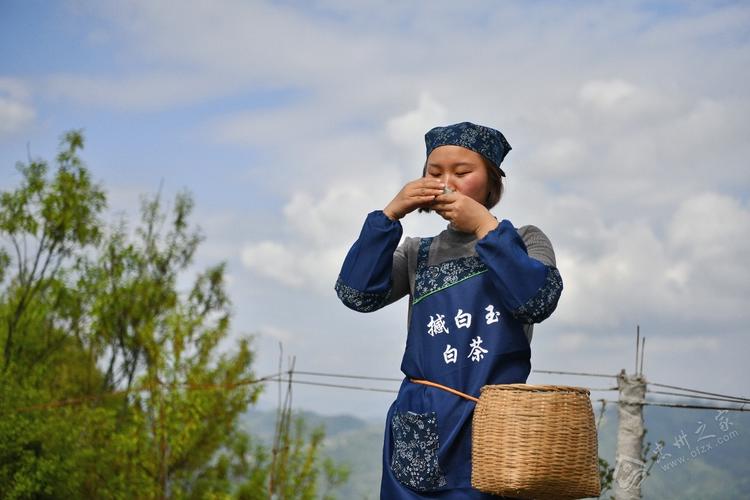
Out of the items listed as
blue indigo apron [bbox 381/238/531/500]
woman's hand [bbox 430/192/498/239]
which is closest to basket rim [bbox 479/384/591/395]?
blue indigo apron [bbox 381/238/531/500]

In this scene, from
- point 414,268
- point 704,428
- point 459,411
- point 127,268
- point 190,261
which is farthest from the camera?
point 190,261

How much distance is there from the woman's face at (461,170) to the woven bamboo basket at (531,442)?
583 mm

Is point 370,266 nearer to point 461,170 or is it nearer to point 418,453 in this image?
point 461,170

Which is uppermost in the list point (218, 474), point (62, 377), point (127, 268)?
point (127, 268)

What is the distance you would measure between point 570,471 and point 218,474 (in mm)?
13028

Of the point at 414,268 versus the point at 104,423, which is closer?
the point at 414,268

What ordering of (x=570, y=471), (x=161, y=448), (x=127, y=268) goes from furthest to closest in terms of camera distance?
(x=127, y=268) < (x=161, y=448) < (x=570, y=471)

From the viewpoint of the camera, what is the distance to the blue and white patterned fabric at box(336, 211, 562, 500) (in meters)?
2.25

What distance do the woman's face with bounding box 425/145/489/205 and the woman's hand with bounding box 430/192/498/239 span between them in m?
0.09

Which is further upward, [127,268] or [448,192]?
[127,268]

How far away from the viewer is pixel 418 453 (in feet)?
7.50

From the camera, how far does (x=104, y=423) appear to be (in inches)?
444

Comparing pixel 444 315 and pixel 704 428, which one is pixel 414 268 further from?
pixel 704 428

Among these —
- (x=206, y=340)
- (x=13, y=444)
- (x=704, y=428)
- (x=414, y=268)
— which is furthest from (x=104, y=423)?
(x=414, y=268)
